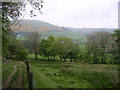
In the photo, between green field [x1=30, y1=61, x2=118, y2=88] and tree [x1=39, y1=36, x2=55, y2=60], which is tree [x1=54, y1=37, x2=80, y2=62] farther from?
green field [x1=30, y1=61, x2=118, y2=88]

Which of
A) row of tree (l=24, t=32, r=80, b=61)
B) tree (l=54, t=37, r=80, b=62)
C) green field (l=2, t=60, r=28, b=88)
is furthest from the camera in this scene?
tree (l=54, t=37, r=80, b=62)

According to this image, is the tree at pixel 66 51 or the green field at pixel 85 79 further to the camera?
the tree at pixel 66 51

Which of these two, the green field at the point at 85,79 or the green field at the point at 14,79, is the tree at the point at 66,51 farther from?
the green field at the point at 85,79

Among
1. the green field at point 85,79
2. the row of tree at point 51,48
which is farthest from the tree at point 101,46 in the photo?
the row of tree at point 51,48

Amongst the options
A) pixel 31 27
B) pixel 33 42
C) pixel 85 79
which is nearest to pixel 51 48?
pixel 33 42

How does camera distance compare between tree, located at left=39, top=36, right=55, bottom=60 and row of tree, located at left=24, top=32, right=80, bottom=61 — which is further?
tree, located at left=39, top=36, right=55, bottom=60

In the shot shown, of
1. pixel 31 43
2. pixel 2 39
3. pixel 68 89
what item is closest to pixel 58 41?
pixel 31 43

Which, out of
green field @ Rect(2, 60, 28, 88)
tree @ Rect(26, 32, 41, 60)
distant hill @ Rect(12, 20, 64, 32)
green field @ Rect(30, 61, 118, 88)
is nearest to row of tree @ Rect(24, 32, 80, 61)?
tree @ Rect(26, 32, 41, 60)

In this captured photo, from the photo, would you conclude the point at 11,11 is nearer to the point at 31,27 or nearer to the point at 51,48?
the point at 51,48

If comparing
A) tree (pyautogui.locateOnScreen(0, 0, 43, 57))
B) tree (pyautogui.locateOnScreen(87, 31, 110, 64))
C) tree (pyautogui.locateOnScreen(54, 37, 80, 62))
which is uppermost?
tree (pyautogui.locateOnScreen(0, 0, 43, 57))

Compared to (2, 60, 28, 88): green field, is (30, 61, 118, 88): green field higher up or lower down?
higher up

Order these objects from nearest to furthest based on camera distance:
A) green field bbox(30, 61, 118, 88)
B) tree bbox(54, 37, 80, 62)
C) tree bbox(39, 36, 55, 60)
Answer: green field bbox(30, 61, 118, 88) → tree bbox(39, 36, 55, 60) → tree bbox(54, 37, 80, 62)

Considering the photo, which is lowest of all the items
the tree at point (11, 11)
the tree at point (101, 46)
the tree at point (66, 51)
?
the tree at point (66, 51)

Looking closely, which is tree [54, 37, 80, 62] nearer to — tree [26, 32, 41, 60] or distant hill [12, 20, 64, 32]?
tree [26, 32, 41, 60]
